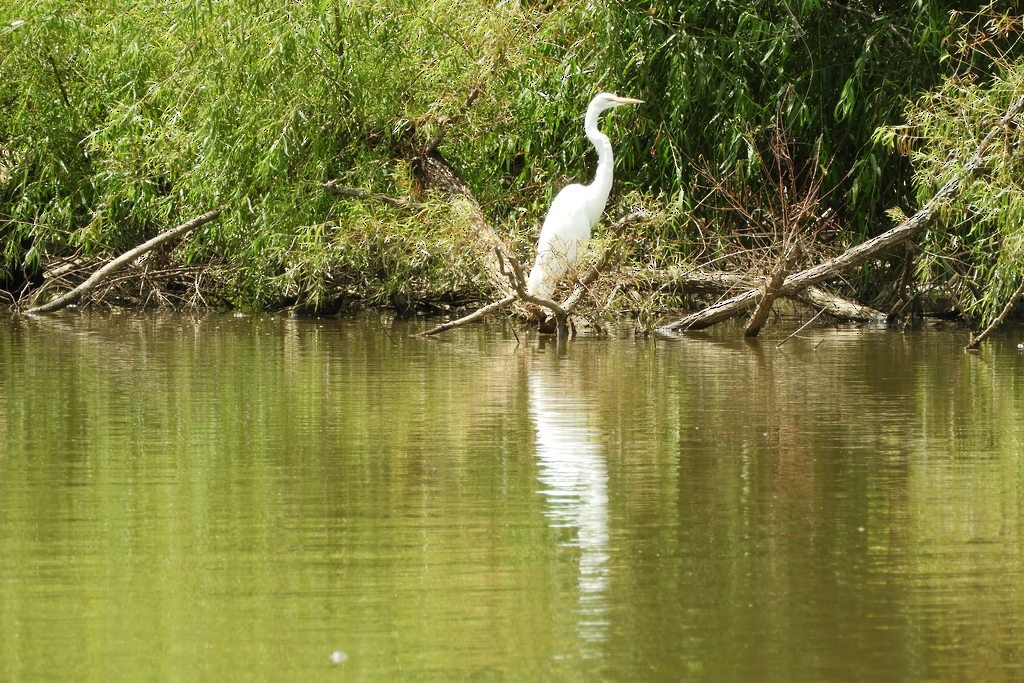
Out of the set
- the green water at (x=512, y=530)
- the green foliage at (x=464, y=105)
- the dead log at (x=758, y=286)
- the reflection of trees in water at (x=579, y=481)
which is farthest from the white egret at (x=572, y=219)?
the reflection of trees in water at (x=579, y=481)

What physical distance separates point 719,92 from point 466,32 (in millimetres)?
2689

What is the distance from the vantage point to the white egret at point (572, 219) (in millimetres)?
15547

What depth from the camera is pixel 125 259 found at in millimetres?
20109

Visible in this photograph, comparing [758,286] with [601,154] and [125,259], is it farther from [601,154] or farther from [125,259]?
[125,259]

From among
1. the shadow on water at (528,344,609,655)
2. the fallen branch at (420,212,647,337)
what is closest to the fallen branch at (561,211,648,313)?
the fallen branch at (420,212,647,337)

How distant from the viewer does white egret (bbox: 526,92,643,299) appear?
15.5 m

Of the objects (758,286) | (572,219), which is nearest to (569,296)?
(572,219)

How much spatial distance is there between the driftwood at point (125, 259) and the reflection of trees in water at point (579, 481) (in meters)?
9.57

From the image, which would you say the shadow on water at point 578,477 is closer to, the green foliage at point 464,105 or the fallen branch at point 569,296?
the fallen branch at point 569,296

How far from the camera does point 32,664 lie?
405 cm

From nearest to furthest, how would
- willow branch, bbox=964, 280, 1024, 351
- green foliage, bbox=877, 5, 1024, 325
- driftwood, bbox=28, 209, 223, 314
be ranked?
green foliage, bbox=877, 5, 1024, 325 < willow branch, bbox=964, 280, 1024, 351 < driftwood, bbox=28, 209, 223, 314

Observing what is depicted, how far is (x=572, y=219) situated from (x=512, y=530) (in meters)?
10.1

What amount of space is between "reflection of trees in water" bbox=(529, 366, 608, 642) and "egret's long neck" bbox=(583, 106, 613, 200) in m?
5.25

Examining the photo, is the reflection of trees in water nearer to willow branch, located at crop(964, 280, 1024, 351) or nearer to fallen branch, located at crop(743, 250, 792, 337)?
willow branch, located at crop(964, 280, 1024, 351)
